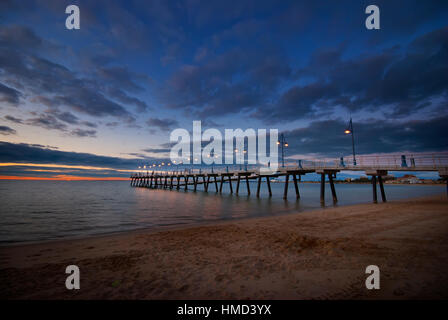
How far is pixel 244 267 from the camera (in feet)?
16.9

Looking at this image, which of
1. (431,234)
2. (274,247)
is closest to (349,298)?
(274,247)

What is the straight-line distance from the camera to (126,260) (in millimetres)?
6055

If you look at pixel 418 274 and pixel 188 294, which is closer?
pixel 188 294

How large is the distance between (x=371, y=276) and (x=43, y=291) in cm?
696

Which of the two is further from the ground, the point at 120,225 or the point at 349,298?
the point at 349,298

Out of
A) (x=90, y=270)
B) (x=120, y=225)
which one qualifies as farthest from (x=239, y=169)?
(x=90, y=270)

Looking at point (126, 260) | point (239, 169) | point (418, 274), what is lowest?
point (126, 260)

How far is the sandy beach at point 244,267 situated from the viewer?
3.94 m

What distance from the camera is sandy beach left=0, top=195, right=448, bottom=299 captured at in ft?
12.9

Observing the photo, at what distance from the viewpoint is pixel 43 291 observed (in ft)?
13.9
